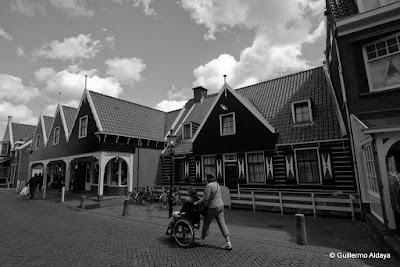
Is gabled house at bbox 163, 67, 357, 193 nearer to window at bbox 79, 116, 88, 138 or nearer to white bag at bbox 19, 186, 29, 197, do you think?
window at bbox 79, 116, 88, 138

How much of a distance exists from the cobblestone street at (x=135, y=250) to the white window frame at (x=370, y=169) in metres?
3.16

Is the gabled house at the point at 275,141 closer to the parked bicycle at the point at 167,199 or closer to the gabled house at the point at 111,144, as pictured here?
the parked bicycle at the point at 167,199

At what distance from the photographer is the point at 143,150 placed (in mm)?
19328

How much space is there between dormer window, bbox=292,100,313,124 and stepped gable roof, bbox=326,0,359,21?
484cm

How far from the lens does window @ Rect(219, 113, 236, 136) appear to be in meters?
15.8

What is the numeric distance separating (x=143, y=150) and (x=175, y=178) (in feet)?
11.9

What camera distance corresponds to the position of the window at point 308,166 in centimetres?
1258

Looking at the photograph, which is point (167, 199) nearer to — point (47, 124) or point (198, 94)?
point (198, 94)

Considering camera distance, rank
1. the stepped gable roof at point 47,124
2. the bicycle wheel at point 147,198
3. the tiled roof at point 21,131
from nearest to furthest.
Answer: the bicycle wheel at point 147,198 < the stepped gable roof at point 47,124 < the tiled roof at point 21,131

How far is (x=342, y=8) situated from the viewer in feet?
34.0

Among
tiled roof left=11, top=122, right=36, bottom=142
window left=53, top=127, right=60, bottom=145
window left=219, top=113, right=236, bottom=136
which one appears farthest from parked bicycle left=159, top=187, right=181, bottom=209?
tiled roof left=11, top=122, right=36, bottom=142

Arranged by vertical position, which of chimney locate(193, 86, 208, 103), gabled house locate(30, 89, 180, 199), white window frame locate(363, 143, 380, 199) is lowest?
white window frame locate(363, 143, 380, 199)

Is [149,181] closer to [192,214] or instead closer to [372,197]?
[192,214]

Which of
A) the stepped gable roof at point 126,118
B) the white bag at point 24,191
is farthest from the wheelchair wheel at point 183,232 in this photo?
the white bag at point 24,191
